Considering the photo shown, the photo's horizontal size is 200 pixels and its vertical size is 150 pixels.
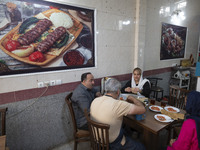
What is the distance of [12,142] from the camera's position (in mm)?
1841

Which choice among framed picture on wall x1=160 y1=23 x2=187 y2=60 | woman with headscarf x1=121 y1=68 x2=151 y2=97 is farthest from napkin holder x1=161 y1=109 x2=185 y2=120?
framed picture on wall x1=160 y1=23 x2=187 y2=60

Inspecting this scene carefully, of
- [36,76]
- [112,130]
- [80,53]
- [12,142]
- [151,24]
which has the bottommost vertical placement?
[12,142]

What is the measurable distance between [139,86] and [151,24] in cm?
185

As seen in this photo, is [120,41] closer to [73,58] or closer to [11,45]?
[73,58]

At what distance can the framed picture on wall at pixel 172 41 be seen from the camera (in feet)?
12.4

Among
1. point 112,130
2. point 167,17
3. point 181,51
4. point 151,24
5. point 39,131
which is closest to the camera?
point 112,130

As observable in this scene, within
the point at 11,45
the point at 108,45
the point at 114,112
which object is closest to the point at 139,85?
the point at 108,45

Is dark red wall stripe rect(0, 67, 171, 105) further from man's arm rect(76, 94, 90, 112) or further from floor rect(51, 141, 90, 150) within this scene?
floor rect(51, 141, 90, 150)

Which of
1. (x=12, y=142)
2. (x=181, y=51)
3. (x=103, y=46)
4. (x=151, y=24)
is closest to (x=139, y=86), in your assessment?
(x=103, y=46)

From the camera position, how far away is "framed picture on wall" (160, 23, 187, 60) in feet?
12.4

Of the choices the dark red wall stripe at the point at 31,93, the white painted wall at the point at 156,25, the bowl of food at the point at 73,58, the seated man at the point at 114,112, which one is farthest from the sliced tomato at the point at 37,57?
the white painted wall at the point at 156,25

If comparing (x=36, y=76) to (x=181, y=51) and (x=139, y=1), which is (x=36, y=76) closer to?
(x=139, y=1)

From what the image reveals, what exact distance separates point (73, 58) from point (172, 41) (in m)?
3.38

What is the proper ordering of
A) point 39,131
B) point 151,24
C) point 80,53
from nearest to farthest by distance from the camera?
point 39,131, point 80,53, point 151,24
